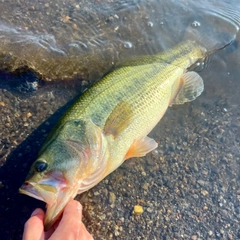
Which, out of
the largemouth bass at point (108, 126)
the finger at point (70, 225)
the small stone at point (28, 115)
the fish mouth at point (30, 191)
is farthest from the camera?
the small stone at point (28, 115)

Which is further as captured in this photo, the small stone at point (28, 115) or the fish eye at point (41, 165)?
the small stone at point (28, 115)

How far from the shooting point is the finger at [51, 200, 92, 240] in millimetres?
2406

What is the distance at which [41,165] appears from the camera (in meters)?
2.72

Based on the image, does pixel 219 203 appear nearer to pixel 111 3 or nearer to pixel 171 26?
pixel 171 26

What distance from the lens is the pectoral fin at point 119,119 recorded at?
3240mm

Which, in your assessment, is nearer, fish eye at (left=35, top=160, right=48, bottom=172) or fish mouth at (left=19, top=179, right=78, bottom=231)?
fish mouth at (left=19, top=179, right=78, bottom=231)

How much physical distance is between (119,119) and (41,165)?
39.0 inches

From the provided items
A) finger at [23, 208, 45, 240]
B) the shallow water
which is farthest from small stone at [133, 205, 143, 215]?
the shallow water

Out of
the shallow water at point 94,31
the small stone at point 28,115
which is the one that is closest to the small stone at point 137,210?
the small stone at point 28,115

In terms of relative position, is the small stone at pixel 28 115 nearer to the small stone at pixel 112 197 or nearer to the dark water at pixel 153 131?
the dark water at pixel 153 131

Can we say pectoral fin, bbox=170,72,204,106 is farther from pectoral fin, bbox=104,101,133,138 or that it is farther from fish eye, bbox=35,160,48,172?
fish eye, bbox=35,160,48,172

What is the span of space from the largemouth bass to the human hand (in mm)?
75

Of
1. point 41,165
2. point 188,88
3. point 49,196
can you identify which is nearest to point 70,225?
point 49,196

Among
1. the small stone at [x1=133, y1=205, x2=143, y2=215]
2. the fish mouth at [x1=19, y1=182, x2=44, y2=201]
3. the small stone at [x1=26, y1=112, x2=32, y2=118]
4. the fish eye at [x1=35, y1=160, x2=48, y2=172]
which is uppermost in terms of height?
the fish eye at [x1=35, y1=160, x2=48, y2=172]
